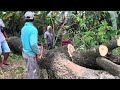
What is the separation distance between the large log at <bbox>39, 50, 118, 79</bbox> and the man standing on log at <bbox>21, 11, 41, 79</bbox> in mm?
360

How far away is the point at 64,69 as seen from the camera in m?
5.47

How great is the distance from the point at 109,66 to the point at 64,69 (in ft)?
2.49

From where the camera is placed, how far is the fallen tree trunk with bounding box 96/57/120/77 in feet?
17.7

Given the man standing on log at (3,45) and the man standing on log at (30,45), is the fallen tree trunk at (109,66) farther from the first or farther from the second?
the man standing on log at (3,45)

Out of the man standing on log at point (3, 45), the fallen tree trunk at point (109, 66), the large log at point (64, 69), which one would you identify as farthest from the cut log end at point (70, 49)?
the man standing on log at point (3, 45)

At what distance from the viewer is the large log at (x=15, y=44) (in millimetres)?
6262

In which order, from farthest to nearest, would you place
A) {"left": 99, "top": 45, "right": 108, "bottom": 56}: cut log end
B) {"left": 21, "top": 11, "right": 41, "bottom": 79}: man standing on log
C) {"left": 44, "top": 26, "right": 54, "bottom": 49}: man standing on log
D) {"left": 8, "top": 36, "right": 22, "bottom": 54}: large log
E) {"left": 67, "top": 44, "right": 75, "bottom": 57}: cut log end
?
{"left": 8, "top": 36, "right": 22, "bottom": 54}: large log → {"left": 44, "top": 26, "right": 54, "bottom": 49}: man standing on log → {"left": 67, "top": 44, "right": 75, "bottom": 57}: cut log end → {"left": 99, "top": 45, "right": 108, "bottom": 56}: cut log end → {"left": 21, "top": 11, "right": 41, "bottom": 79}: man standing on log

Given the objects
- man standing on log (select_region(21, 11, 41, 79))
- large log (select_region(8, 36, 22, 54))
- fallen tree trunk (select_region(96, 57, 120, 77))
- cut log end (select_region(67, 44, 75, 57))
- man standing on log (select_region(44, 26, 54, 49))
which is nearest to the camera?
man standing on log (select_region(21, 11, 41, 79))

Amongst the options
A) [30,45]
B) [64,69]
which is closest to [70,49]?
[64,69]

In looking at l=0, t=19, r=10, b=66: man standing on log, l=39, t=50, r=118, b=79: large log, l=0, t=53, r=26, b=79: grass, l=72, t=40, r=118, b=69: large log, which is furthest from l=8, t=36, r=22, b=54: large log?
l=72, t=40, r=118, b=69: large log

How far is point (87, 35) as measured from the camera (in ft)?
20.3

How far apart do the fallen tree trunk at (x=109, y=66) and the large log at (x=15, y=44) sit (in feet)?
5.24

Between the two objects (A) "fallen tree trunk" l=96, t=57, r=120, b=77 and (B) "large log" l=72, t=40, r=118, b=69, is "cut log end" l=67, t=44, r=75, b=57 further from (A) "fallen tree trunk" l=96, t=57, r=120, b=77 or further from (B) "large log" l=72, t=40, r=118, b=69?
(A) "fallen tree trunk" l=96, t=57, r=120, b=77
